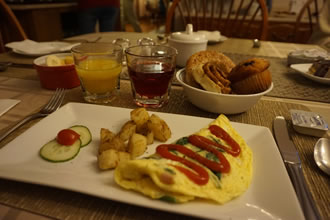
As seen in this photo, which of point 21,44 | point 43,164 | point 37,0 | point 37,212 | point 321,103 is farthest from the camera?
point 37,0

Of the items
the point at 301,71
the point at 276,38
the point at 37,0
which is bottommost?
the point at 276,38

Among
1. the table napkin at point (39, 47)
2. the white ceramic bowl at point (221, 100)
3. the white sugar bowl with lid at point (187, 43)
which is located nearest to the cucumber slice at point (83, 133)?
the white ceramic bowl at point (221, 100)

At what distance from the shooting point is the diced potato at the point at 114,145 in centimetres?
84

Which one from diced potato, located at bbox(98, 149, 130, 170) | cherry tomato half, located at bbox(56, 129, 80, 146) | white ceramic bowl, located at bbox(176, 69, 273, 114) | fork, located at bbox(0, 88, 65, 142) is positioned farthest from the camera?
white ceramic bowl, located at bbox(176, 69, 273, 114)

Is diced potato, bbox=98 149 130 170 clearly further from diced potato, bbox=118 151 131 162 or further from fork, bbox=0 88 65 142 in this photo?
fork, bbox=0 88 65 142

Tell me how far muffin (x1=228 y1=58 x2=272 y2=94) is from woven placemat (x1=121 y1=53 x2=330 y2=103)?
0.35 metres

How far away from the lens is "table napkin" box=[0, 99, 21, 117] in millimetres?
1167

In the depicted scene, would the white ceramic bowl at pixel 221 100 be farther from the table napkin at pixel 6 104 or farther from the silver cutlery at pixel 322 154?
the table napkin at pixel 6 104

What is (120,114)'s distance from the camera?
3.66ft

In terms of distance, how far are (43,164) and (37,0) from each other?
17.5ft

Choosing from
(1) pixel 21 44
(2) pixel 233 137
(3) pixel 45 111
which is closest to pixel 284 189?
(2) pixel 233 137

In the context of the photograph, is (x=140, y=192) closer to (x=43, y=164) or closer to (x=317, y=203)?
(x=43, y=164)

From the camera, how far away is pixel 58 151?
2.70ft

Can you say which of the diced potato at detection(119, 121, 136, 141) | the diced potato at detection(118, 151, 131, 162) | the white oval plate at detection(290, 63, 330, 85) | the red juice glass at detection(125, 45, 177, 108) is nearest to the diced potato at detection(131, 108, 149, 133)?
the diced potato at detection(119, 121, 136, 141)
